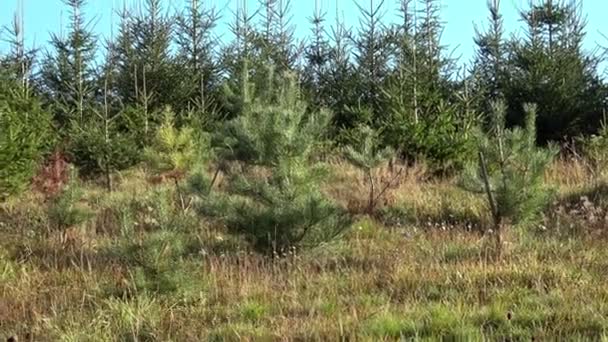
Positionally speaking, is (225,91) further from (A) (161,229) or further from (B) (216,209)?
(A) (161,229)

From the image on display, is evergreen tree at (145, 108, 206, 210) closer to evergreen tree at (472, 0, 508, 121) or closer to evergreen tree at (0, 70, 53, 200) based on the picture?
evergreen tree at (0, 70, 53, 200)

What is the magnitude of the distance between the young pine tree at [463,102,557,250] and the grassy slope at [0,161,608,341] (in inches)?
9.2

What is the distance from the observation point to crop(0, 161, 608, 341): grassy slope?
196 inches

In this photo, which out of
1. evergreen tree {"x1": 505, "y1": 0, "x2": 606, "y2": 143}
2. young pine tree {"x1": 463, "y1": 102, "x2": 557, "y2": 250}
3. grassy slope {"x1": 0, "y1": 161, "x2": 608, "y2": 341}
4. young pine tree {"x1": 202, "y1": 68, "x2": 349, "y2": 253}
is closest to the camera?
grassy slope {"x1": 0, "y1": 161, "x2": 608, "y2": 341}

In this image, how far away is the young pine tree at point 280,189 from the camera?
7055 mm

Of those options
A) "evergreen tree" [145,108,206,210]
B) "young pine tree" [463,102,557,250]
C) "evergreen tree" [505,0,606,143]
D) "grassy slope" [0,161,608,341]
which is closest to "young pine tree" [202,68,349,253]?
"grassy slope" [0,161,608,341]

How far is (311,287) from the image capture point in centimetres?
612

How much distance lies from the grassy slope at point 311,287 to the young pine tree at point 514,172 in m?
0.23

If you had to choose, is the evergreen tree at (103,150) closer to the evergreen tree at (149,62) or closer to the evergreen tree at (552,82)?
the evergreen tree at (149,62)

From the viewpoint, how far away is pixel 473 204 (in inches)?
388

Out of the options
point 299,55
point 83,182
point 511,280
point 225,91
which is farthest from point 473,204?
point 299,55

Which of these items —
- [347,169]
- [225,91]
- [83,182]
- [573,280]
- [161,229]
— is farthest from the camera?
Result: [83,182]

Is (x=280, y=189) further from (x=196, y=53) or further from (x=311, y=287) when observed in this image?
(x=196, y=53)

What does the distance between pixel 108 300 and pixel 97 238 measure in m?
3.00
